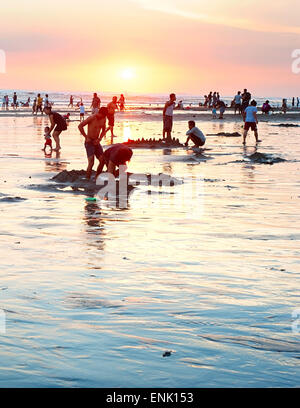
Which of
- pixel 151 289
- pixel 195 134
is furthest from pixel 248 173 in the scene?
pixel 151 289

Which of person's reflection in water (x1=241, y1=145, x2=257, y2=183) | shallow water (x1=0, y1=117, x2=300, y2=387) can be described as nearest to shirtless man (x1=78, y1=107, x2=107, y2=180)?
shallow water (x1=0, y1=117, x2=300, y2=387)

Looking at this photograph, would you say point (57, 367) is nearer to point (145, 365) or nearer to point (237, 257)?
point (145, 365)

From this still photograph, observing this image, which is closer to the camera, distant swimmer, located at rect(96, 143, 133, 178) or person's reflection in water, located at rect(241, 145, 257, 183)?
distant swimmer, located at rect(96, 143, 133, 178)

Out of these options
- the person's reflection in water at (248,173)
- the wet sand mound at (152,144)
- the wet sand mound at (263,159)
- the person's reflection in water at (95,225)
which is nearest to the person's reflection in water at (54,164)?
the person's reflection in water at (248,173)

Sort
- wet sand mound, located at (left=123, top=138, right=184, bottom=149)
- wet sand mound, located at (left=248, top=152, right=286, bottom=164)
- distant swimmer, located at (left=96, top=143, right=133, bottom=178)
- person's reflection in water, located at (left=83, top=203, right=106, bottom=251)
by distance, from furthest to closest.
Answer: wet sand mound, located at (left=123, top=138, right=184, bottom=149) → wet sand mound, located at (left=248, top=152, right=286, bottom=164) → distant swimmer, located at (left=96, top=143, right=133, bottom=178) → person's reflection in water, located at (left=83, top=203, right=106, bottom=251)

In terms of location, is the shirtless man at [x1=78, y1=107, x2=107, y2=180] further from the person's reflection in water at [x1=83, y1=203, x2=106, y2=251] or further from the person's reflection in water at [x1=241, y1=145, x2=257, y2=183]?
the person's reflection in water at [x1=241, y1=145, x2=257, y2=183]

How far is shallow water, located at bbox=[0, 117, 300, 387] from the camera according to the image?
209 inches

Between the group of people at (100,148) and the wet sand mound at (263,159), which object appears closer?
the group of people at (100,148)

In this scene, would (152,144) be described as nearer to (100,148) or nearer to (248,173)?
(248,173)

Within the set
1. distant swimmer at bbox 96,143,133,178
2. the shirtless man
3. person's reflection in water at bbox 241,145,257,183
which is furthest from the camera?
person's reflection in water at bbox 241,145,257,183

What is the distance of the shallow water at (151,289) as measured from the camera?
5.31 meters

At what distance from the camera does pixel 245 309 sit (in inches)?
265

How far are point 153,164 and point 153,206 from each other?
25.9 feet

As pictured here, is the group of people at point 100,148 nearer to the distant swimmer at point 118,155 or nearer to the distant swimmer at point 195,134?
the distant swimmer at point 118,155
